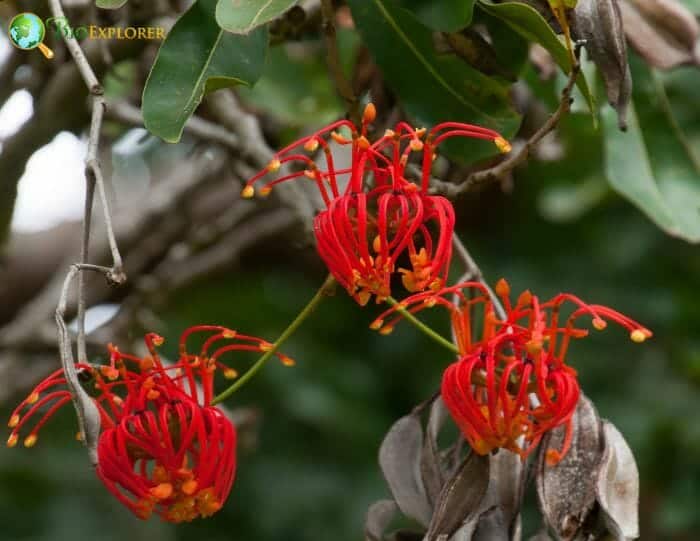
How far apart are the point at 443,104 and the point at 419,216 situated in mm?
306

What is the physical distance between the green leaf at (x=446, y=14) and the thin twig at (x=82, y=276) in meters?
0.35

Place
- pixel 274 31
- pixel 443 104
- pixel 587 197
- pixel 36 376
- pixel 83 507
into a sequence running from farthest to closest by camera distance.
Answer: pixel 83 507 < pixel 587 197 < pixel 36 376 < pixel 274 31 < pixel 443 104

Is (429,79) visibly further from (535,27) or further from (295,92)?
(295,92)

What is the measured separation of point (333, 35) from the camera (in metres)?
1.39

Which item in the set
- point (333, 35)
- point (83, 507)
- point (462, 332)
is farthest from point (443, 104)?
point (83, 507)

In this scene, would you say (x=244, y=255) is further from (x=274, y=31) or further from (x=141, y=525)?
(x=274, y=31)

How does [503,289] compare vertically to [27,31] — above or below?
below

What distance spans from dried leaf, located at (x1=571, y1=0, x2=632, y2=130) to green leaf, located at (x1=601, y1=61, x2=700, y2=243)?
0.38 metres

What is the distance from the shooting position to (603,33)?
1262 millimetres

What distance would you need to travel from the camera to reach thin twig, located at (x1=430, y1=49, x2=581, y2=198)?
49.3 inches

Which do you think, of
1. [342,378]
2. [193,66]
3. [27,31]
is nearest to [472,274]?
[193,66]

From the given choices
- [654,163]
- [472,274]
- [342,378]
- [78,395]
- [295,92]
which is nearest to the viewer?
[78,395]

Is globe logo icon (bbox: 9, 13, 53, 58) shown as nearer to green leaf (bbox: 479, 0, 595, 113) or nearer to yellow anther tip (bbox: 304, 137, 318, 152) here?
yellow anther tip (bbox: 304, 137, 318, 152)

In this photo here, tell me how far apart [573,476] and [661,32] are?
63 cm
